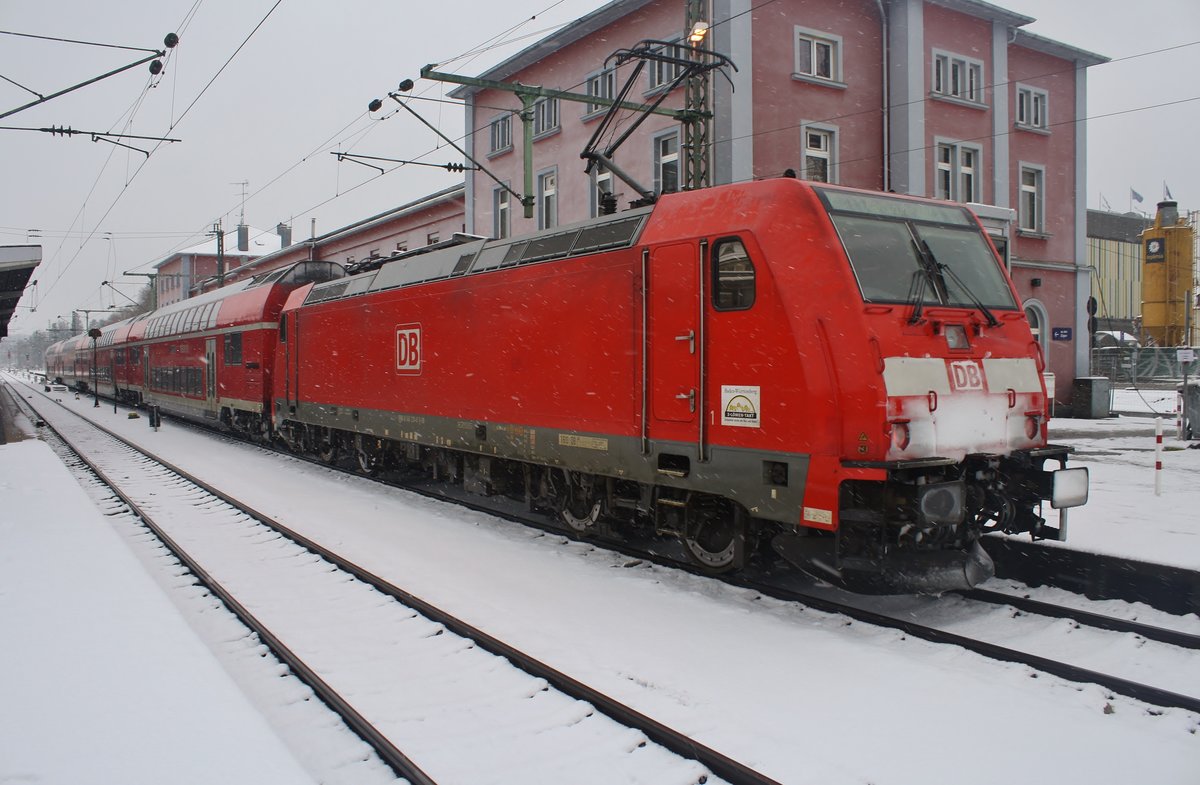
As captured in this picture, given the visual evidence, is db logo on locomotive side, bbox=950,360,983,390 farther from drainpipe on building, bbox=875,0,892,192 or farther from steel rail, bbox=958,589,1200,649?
drainpipe on building, bbox=875,0,892,192

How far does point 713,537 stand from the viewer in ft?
22.3

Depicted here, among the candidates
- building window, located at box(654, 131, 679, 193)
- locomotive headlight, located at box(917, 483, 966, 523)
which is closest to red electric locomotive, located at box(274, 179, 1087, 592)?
locomotive headlight, located at box(917, 483, 966, 523)

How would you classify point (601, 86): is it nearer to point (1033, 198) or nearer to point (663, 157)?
point (663, 157)

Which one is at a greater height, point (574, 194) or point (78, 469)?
point (574, 194)

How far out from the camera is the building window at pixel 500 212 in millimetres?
24719

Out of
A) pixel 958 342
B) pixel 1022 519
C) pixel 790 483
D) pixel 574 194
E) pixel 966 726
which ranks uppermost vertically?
pixel 574 194

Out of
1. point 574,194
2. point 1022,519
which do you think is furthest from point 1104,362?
point 1022,519

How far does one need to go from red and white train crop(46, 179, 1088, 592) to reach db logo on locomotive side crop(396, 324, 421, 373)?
Result: 131 cm

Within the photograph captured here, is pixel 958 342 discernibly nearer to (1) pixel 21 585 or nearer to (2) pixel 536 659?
(2) pixel 536 659

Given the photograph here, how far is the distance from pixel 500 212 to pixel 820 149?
10069 mm

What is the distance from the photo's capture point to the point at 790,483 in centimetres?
561

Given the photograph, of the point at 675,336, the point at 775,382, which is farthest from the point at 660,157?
the point at 775,382

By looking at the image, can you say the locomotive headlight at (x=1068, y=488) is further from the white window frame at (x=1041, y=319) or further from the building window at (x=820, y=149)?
the white window frame at (x=1041, y=319)

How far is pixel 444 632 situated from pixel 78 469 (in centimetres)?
1197
